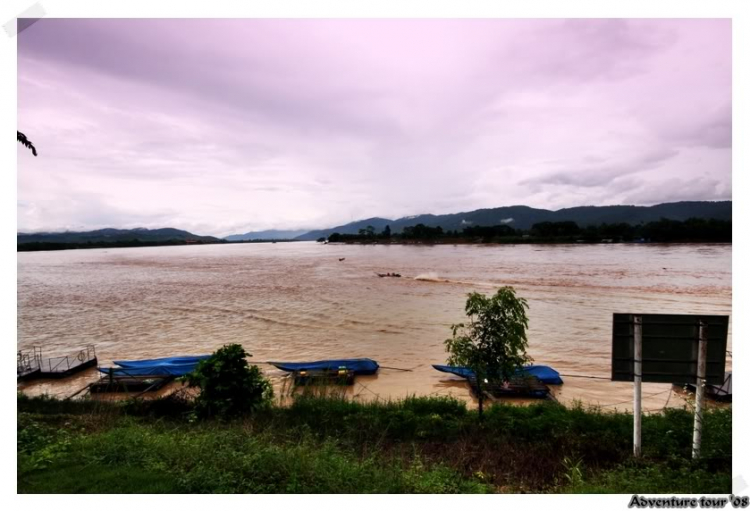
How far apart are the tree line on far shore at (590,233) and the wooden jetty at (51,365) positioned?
6947 cm

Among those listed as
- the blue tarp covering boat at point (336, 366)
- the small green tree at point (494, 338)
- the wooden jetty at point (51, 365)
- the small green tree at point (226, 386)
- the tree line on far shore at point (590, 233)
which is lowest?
the wooden jetty at point (51, 365)

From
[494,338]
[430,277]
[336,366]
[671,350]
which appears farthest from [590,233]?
[671,350]

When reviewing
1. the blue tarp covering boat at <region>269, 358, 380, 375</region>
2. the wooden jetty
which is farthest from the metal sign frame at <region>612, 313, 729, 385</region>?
the wooden jetty

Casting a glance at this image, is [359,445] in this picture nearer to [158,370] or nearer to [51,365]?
[158,370]

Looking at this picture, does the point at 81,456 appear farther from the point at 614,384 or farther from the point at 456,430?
the point at 614,384

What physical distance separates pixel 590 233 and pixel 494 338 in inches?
3769

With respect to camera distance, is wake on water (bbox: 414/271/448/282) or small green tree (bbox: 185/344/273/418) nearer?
small green tree (bbox: 185/344/273/418)

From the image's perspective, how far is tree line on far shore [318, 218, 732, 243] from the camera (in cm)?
6910

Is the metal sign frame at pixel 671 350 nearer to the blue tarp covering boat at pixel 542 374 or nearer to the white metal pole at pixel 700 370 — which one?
the white metal pole at pixel 700 370

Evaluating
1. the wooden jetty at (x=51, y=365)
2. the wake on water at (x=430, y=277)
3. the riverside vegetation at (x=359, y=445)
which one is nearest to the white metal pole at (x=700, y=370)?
the riverside vegetation at (x=359, y=445)

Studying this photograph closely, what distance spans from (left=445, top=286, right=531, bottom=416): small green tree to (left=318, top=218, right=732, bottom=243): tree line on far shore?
63.4 meters

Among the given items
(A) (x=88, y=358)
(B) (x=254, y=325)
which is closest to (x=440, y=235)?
(B) (x=254, y=325)

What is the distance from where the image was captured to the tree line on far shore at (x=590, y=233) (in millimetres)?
69100

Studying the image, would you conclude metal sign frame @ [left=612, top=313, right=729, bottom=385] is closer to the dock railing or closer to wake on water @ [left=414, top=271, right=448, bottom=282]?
the dock railing
